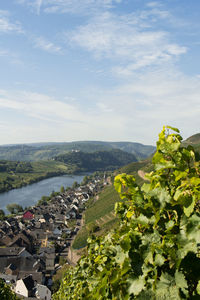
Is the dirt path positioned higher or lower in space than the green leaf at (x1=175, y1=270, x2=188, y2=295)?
lower

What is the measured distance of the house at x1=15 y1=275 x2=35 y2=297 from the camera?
33.0 meters

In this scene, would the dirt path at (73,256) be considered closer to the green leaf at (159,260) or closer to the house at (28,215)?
the house at (28,215)

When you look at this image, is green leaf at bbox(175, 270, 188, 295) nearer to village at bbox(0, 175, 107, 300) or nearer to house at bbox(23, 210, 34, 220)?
village at bbox(0, 175, 107, 300)

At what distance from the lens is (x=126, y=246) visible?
216 centimetres

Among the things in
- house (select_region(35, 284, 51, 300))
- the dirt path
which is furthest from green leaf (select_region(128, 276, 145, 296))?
the dirt path

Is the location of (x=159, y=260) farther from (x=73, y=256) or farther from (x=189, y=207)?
(x=73, y=256)

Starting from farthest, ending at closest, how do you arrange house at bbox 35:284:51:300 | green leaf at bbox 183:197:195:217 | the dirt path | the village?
the dirt path
the village
house at bbox 35:284:51:300
green leaf at bbox 183:197:195:217

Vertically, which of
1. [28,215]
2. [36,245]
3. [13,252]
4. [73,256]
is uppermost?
[73,256]

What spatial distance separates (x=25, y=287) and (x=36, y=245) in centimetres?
2464

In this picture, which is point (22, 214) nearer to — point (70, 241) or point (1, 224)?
point (1, 224)

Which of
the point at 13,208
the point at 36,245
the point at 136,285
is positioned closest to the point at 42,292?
the point at 36,245

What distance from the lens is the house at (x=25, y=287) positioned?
32969mm

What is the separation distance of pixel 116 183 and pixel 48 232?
65.8 metres

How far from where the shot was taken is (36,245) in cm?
5700
